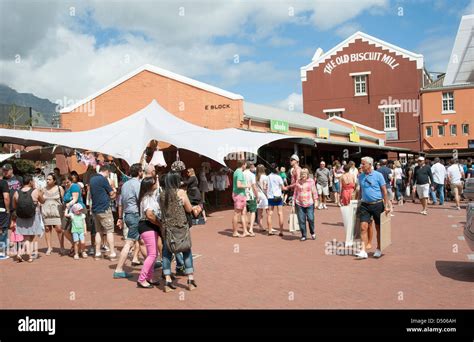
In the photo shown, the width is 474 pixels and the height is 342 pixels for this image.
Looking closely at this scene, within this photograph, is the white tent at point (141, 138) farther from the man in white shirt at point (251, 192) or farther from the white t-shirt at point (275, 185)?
the white t-shirt at point (275, 185)

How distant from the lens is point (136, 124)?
13.4m

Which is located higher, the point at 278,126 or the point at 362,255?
the point at 278,126

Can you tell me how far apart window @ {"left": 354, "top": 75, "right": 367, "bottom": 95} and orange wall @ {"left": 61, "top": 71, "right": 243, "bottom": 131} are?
23223 mm

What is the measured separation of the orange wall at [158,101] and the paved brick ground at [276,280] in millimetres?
9628

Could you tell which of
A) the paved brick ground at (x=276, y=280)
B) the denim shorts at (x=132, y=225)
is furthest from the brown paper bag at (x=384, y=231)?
the denim shorts at (x=132, y=225)

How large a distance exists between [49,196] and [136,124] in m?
5.15

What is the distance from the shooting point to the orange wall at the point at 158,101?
18422mm

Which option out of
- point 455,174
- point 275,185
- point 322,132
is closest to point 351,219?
point 275,185

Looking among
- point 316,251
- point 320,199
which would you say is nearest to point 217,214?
point 320,199

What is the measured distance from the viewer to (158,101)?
19.6m

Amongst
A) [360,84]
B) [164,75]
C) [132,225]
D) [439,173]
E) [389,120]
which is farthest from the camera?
[360,84]

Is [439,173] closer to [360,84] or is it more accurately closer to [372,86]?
[372,86]

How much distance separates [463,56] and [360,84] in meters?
33.7
